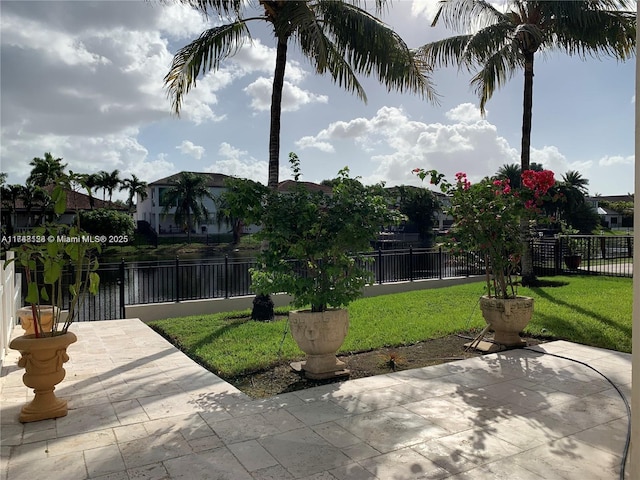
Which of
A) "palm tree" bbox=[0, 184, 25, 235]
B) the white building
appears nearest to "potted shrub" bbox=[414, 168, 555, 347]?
"palm tree" bbox=[0, 184, 25, 235]

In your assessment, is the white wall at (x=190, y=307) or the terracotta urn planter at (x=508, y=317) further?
the white wall at (x=190, y=307)

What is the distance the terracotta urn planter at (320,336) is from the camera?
4.78 meters

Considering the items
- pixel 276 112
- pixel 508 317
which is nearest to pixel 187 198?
pixel 276 112

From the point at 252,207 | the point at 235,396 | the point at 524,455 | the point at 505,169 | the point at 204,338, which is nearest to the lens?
the point at 524,455

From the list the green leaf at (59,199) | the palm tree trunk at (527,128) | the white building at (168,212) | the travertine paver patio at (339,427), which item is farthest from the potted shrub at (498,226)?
the white building at (168,212)

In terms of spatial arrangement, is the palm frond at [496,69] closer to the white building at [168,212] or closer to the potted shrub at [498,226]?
the potted shrub at [498,226]

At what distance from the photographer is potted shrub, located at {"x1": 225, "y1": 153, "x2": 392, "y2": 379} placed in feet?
15.8

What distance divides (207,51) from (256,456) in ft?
23.6

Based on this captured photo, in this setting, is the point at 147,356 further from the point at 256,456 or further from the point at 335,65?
the point at 335,65

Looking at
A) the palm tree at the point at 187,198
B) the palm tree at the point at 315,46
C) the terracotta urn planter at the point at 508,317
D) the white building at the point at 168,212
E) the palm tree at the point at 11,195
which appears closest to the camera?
the terracotta urn planter at the point at 508,317

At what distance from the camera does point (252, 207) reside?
16.3 feet

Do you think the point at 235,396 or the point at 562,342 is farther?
the point at 562,342

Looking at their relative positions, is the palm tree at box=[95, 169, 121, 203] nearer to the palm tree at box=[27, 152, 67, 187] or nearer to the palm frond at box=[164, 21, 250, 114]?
the palm tree at box=[27, 152, 67, 187]

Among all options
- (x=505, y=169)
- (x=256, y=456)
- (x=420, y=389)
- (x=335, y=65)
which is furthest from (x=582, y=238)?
Answer: (x=505, y=169)
